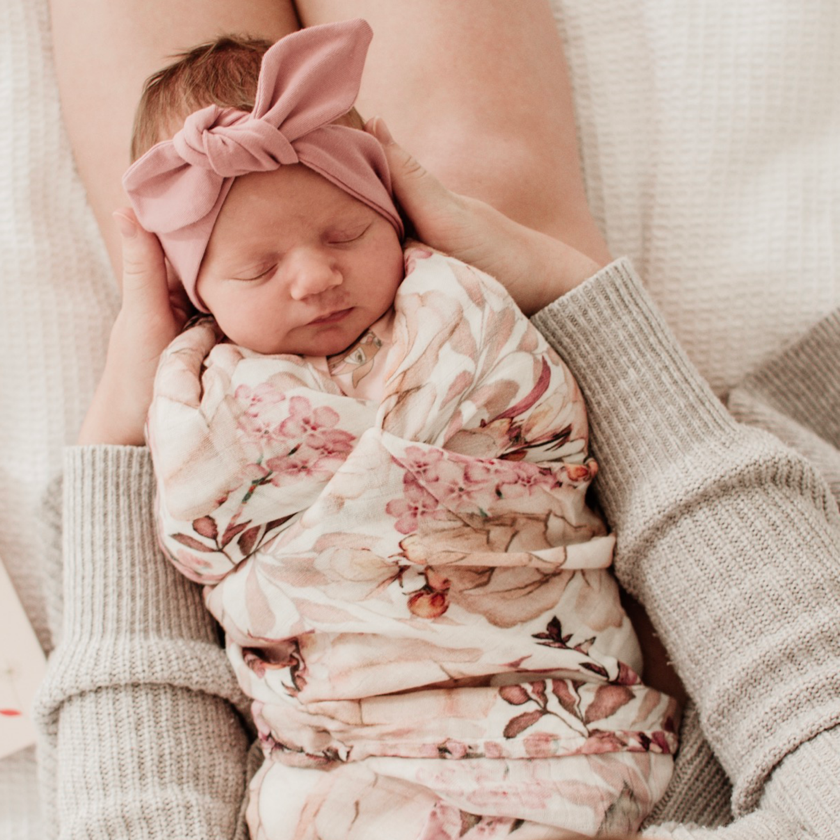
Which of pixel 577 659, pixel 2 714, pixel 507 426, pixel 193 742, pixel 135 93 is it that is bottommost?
pixel 2 714

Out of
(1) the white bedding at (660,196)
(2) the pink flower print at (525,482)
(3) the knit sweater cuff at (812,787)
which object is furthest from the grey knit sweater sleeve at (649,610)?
(1) the white bedding at (660,196)

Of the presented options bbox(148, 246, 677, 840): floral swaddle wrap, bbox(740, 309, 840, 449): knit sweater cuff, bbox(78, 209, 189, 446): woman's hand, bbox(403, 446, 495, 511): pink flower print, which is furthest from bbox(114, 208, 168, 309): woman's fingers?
bbox(740, 309, 840, 449): knit sweater cuff

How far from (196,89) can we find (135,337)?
0.29m

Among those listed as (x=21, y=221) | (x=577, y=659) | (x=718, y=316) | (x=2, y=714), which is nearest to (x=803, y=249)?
(x=718, y=316)

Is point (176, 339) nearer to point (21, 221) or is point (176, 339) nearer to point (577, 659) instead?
point (21, 221)

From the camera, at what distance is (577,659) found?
917mm

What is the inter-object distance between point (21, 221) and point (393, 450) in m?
0.71

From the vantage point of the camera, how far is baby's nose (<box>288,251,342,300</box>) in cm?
89

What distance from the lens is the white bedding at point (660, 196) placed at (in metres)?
1.20

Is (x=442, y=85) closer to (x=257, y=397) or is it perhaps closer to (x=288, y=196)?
(x=288, y=196)

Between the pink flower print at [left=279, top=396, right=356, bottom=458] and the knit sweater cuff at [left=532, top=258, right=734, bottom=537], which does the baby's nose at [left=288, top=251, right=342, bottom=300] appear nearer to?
the pink flower print at [left=279, top=396, right=356, bottom=458]

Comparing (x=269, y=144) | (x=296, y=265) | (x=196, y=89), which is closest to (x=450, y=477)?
(x=296, y=265)

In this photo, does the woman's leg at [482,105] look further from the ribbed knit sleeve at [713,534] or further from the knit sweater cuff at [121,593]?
the knit sweater cuff at [121,593]

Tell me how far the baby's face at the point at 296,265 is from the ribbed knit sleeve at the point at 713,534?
230 mm
